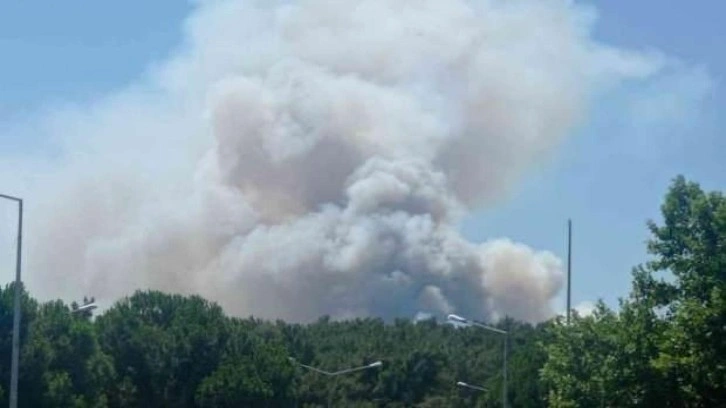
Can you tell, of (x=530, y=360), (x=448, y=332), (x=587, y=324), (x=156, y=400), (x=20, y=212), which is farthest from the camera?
(x=448, y=332)

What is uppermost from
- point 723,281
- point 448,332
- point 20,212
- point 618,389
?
point 448,332

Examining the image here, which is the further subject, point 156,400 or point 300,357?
point 300,357

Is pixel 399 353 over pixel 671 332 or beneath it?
over

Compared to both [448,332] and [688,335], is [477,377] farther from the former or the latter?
[688,335]

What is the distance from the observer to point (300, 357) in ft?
314

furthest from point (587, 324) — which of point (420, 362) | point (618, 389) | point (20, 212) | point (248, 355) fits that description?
point (420, 362)

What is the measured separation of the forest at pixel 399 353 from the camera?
30.2 meters

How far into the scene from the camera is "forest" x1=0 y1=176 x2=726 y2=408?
30203 mm

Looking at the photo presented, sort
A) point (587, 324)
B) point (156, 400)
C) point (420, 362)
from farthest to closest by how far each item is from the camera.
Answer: point (420, 362)
point (156, 400)
point (587, 324)

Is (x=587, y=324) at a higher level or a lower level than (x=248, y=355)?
lower

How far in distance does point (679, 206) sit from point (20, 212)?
16.7 meters

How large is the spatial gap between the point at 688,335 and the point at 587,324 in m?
3.84

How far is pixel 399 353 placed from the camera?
97438mm

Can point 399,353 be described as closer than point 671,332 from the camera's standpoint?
No
